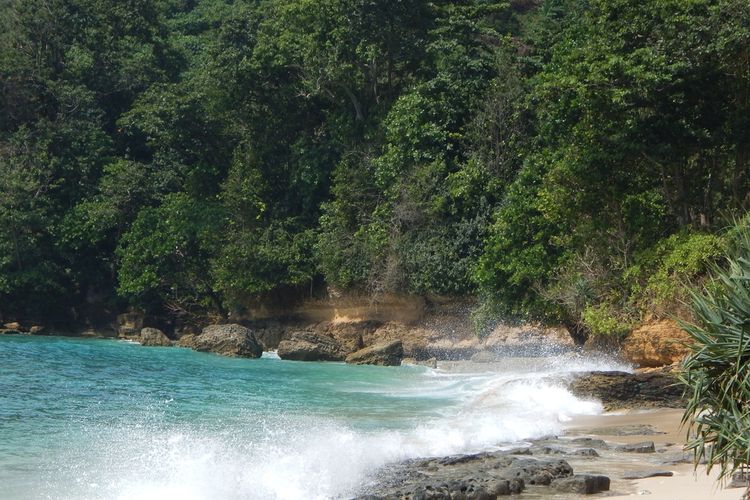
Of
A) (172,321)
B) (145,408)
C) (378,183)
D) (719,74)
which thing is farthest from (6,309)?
(719,74)

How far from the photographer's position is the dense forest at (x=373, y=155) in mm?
22500

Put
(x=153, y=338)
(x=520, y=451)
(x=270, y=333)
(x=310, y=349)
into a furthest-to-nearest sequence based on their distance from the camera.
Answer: (x=270, y=333) → (x=153, y=338) → (x=310, y=349) → (x=520, y=451)

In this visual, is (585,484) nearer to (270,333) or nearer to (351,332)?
(351,332)

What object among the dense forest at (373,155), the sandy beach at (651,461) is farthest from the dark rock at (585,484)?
the dense forest at (373,155)

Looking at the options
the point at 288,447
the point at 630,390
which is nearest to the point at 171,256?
the point at 630,390

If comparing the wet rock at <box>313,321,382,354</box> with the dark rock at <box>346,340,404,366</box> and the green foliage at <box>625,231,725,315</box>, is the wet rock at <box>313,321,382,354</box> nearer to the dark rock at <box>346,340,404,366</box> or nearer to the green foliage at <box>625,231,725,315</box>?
the dark rock at <box>346,340,404,366</box>

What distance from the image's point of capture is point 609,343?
2492 centimetres

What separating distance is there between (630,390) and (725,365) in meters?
10.3

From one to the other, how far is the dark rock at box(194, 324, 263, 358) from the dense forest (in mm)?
2998

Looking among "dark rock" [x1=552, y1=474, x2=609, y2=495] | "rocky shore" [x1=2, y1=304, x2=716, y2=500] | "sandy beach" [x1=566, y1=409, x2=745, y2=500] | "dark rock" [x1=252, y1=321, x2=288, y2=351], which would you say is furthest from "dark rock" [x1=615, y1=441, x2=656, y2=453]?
"dark rock" [x1=252, y1=321, x2=288, y2=351]

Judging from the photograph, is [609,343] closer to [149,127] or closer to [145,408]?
[145,408]

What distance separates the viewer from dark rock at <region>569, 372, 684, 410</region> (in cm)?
1836

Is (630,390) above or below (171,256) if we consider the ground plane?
below

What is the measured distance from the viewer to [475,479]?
11.4 meters
